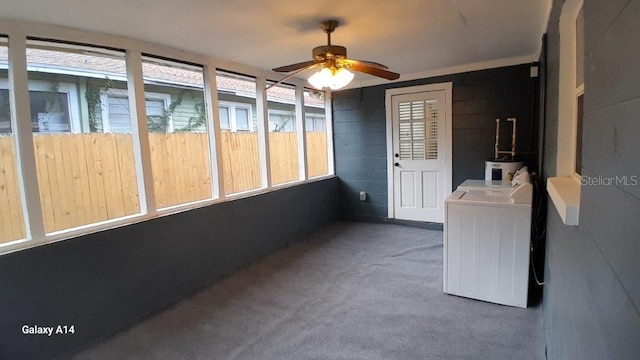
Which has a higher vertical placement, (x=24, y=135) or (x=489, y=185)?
(x=24, y=135)

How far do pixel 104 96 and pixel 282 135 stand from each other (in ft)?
7.10

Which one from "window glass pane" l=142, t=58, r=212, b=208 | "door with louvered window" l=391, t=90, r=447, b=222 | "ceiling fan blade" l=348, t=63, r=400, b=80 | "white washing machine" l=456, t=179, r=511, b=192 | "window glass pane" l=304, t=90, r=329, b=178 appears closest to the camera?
"ceiling fan blade" l=348, t=63, r=400, b=80

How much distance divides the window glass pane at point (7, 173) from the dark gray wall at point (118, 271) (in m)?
0.20

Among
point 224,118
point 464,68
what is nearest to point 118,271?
point 224,118

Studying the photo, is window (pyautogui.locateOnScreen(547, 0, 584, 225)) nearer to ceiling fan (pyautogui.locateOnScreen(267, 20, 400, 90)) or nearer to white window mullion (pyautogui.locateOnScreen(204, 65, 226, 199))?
ceiling fan (pyautogui.locateOnScreen(267, 20, 400, 90))

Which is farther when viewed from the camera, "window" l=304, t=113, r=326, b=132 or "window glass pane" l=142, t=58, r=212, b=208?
"window" l=304, t=113, r=326, b=132

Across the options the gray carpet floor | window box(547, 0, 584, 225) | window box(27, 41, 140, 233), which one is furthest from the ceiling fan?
the gray carpet floor

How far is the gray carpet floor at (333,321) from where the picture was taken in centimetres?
217

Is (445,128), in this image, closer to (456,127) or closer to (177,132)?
(456,127)

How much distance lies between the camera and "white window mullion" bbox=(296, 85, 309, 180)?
469 centimetres

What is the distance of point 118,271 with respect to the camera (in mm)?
2520

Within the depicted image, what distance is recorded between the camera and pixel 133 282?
8.57ft

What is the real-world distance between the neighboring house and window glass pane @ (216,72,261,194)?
0.02 metres

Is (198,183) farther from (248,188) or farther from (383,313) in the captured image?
(383,313)
